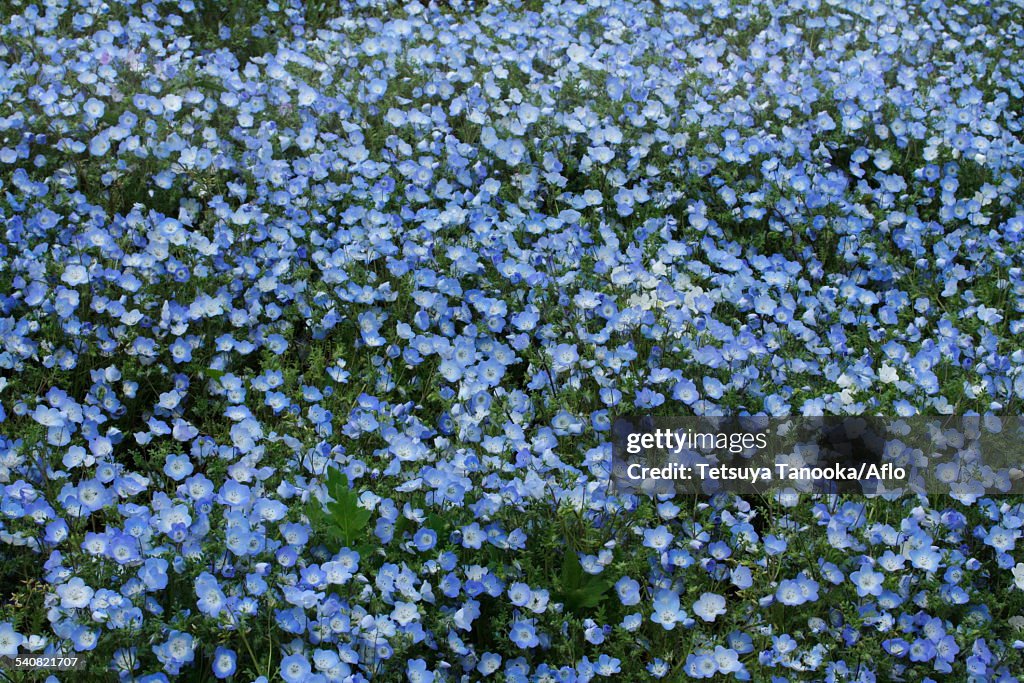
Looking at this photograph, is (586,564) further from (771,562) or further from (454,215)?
(454,215)

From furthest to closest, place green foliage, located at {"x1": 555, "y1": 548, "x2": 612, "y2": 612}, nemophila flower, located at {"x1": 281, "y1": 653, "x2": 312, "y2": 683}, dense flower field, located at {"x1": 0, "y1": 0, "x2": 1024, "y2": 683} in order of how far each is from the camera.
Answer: green foliage, located at {"x1": 555, "y1": 548, "x2": 612, "y2": 612}
dense flower field, located at {"x1": 0, "y1": 0, "x2": 1024, "y2": 683}
nemophila flower, located at {"x1": 281, "y1": 653, "x2": 312, "y2": 683}

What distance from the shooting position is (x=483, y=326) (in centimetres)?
371

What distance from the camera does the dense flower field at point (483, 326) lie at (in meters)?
2.75

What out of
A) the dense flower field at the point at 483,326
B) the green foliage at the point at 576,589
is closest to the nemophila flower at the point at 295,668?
the dense flower field at the point at 483,326

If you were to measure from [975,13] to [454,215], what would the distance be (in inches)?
161

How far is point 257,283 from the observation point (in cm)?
395

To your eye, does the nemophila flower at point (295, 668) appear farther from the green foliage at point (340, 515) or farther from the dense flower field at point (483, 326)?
the green foliage at point (340, 515)

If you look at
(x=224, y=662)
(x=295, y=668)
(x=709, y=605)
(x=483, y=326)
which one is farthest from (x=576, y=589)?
(x=483, y=326)

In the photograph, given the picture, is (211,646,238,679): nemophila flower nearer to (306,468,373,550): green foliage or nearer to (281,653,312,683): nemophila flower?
(281,653,312,683): nemophila flower

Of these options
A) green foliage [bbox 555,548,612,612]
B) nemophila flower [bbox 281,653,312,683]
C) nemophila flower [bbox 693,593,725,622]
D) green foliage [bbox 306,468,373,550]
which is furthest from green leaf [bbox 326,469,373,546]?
nemophila flower [bbox 693,593,725,622]

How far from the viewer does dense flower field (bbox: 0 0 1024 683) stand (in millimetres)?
2750

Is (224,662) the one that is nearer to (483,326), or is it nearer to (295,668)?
(295,668)

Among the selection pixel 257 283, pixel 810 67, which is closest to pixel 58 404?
pixel 257 283

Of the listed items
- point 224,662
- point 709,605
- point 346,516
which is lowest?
point 709,605
